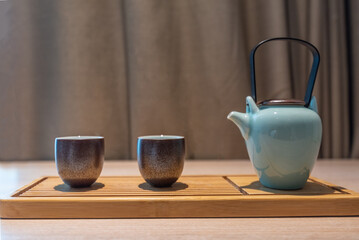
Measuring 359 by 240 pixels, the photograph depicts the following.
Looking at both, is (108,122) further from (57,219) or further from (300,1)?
(300,1)

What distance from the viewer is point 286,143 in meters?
0.55

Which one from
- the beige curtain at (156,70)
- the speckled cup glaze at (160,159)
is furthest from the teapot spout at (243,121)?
the beige curtain at (156,70)

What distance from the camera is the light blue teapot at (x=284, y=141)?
55cm

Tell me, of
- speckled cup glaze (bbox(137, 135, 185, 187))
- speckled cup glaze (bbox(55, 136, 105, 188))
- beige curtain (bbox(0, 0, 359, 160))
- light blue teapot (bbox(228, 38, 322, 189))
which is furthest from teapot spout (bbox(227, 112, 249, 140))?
beige curtain (bbox(0, 0, 359, 160))

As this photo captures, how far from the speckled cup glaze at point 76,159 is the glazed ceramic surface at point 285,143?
0.30 metres

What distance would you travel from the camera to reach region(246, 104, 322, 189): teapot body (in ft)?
1.81

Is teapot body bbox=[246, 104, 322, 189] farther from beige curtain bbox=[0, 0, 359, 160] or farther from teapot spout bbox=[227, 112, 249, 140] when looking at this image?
beige curtain bbox=[0, 0, 359, 160]

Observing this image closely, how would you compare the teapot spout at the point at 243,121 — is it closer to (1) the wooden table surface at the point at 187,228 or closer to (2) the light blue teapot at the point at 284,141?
(2) the light blue teapot at the point at 284,141

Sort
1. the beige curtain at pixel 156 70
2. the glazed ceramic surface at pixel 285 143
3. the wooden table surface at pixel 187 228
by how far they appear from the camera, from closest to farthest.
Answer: the wooden table surface at pixel 187 228, the glazed ceramic surface at pixel 285 143, the beige curtain at pixel 156 70

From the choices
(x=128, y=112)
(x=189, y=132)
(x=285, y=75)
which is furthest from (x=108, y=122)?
(x=285, y=75)

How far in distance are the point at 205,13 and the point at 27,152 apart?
840 mm

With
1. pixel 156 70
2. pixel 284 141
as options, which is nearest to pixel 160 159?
pixel 284 141

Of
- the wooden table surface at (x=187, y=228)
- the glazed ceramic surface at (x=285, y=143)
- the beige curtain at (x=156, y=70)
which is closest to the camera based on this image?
the wooden table surface at (x=187, y=228)

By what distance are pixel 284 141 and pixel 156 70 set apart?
714 mm
